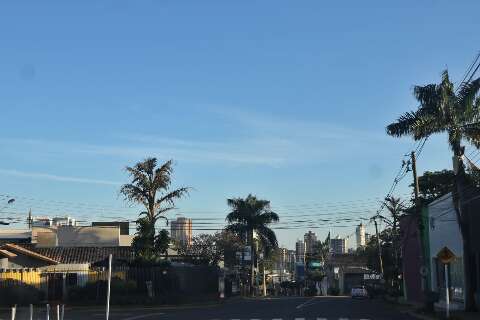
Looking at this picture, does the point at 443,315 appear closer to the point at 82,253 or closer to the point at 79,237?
the point at 82,253

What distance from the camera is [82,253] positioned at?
5781 cm

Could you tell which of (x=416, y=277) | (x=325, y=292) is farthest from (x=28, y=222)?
(x=325, y=292)

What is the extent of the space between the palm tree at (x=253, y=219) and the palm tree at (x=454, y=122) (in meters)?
41.7

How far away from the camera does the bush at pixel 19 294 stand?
42406mm

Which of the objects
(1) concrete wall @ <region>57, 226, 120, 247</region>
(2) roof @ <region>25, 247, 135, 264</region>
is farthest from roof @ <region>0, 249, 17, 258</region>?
(1) concrete wall @ <region>57, 226, 120, 247</region>

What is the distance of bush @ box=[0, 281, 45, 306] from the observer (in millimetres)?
42406

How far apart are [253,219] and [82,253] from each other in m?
21.7

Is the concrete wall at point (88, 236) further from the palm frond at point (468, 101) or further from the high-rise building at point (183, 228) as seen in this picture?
the palm frond at point (468, 101)

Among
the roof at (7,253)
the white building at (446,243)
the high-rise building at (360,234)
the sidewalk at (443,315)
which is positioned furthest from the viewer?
the high-rise building at (360,234)

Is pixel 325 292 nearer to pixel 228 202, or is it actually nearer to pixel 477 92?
pixel 228 202

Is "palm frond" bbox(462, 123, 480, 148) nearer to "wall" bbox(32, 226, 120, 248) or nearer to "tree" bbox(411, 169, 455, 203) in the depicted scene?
"tree" bbox(411, 169, 455, 203)

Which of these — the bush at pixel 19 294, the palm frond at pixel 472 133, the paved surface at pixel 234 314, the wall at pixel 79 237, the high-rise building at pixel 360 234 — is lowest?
the paved surface at pixel 234 314

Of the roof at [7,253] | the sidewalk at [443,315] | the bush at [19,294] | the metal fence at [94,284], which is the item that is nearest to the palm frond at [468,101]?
the sidewalk at [443,315]

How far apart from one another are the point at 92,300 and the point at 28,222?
43293 millimetres
